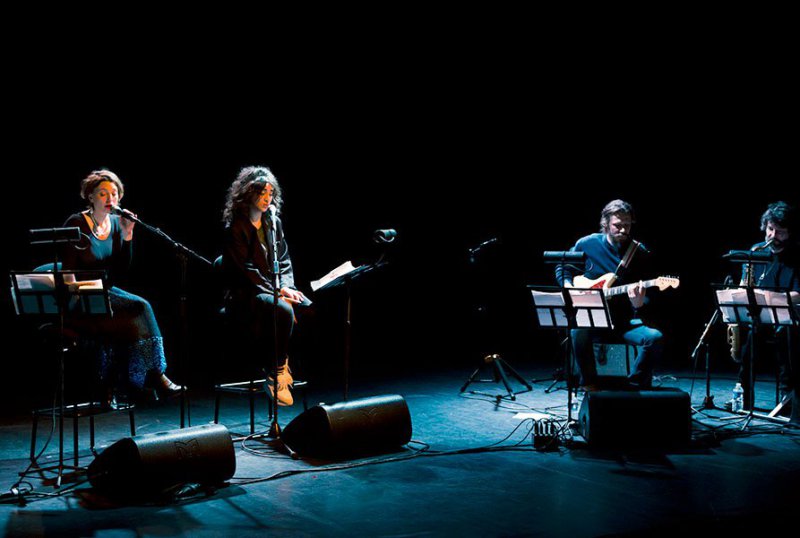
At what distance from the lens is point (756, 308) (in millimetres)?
4957

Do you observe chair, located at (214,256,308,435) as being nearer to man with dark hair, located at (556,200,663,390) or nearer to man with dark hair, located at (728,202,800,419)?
man with dark hair, located at (556,200,663,390)

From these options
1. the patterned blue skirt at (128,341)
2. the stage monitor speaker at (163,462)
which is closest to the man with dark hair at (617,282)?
the stage monitor speaker at (163,462)

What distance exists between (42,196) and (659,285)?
543cm

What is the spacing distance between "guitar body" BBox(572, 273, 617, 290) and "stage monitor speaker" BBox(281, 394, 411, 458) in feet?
6.43

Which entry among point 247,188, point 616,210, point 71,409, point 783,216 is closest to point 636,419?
point 616,210

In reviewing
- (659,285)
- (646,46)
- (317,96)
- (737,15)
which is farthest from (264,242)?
(737,15)

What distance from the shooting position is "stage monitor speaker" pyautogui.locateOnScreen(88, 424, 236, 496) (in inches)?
136

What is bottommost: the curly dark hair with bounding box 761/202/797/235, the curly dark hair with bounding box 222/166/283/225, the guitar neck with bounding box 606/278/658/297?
the guitar neck with bounding box 606/278/658/297

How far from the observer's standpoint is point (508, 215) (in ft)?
29.6

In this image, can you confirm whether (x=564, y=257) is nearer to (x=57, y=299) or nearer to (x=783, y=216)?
(x=783, y=216)

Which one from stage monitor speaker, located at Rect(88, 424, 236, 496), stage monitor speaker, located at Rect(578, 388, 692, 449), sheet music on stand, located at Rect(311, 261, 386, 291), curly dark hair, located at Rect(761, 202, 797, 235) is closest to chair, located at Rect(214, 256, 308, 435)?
sheet music on stand, located at Rect(311, 261, 386, 291)

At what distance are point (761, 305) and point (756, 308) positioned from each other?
0.16 ft

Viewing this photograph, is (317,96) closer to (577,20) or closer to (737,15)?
(577,20)

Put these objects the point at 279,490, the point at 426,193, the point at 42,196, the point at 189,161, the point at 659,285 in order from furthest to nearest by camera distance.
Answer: the point at 426,193
the point at 189,161
the point at 42,196
the point at 659,285
the point at 279,490
